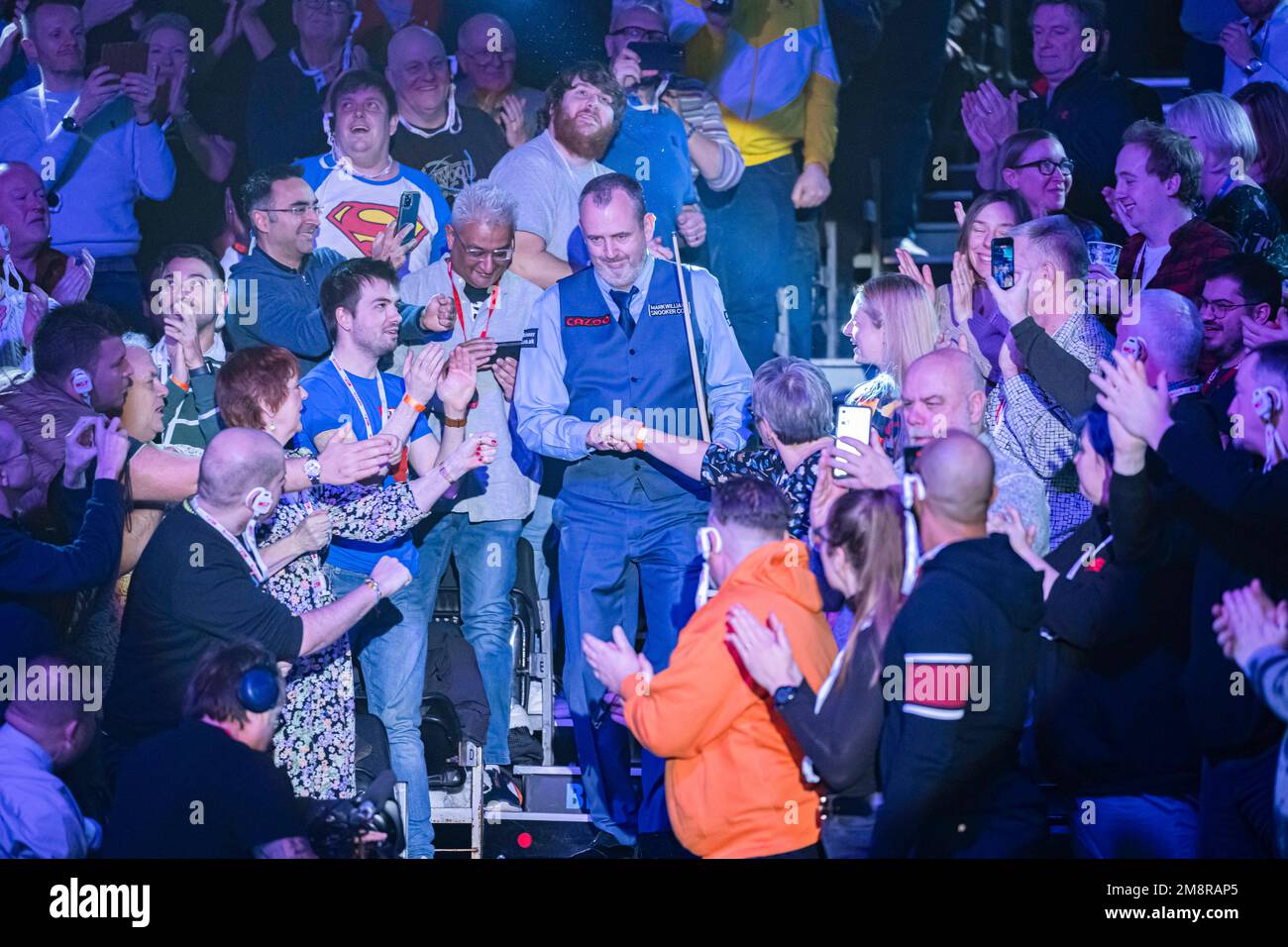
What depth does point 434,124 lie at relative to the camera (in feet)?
16.0

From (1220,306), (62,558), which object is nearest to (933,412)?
(1220,306)

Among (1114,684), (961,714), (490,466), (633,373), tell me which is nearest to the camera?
(961,714)

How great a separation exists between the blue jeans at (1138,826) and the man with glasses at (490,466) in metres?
1.68

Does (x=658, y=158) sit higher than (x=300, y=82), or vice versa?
(x=300, y=82)

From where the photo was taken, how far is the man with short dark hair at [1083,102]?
15.3 feet

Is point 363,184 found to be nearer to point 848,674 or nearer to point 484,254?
point 484,254

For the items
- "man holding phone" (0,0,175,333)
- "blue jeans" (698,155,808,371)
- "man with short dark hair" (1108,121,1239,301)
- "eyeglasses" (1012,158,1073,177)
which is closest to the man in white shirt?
"man with short dark hair" (1108,121,1239,301)

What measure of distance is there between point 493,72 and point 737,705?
2593 mm

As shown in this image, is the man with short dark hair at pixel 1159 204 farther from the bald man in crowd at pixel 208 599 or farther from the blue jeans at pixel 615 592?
the bald man in crowd at pixel 208 599

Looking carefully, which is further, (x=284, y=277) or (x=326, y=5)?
(x=326, y=5)

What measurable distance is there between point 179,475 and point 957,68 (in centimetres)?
294
